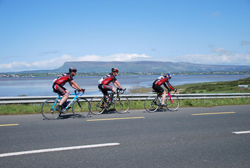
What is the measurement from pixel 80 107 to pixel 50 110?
127cm

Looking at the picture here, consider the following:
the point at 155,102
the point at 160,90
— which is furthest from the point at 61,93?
the point at 160,90

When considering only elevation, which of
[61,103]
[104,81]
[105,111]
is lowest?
[105,111]

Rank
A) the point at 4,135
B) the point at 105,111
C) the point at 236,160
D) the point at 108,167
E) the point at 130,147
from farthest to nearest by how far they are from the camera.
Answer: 1. the point at 105,111
2. the point at 4,135
3. the point at 130,147
4. the point at 236,160
5. the point at 108,167

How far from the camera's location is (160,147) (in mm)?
5023

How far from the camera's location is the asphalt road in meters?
4.17

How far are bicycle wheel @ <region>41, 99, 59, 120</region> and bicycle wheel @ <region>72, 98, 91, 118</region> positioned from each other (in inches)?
29.1

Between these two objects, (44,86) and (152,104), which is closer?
(152,104)

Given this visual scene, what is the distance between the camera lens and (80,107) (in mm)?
9219

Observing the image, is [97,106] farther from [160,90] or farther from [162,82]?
[162,82]

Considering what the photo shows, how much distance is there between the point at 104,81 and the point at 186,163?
6.11 m

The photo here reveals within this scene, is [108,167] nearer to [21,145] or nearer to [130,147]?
[130,147]

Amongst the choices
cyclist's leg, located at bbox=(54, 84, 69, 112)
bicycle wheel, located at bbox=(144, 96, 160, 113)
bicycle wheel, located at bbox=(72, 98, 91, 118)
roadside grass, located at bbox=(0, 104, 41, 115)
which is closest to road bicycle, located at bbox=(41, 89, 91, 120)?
bicycle wheel, located at bbox=(72, 98, 91, 118)

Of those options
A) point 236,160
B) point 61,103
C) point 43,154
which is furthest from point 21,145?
point 236,160

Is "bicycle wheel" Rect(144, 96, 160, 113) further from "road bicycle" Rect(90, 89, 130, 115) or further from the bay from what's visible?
the bay
